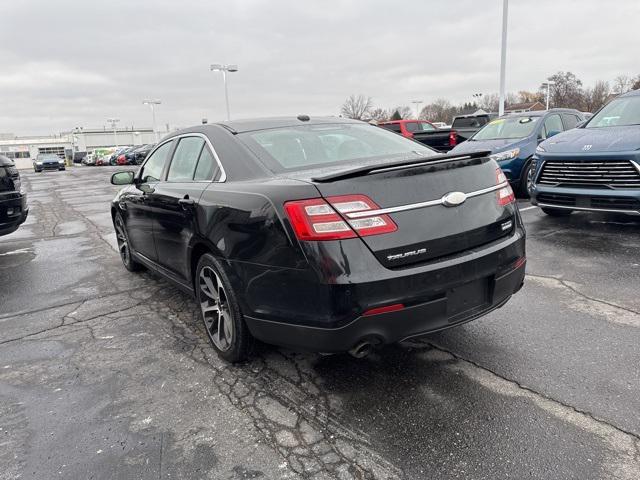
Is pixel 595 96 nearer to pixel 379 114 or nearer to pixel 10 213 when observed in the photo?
pixel 379 114

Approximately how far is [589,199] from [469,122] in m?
11.4

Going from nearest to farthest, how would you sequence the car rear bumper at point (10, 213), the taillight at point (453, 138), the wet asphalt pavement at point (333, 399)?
the wet asphalt pavement at point (333, 399)
the car rear bumper at point (10, 213)
the taillight at point (453, 138)

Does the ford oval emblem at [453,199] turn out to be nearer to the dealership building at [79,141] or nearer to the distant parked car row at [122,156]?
the distant parked car row at [122,156]

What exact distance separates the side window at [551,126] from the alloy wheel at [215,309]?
824cm

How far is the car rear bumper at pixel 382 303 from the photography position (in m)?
2.41

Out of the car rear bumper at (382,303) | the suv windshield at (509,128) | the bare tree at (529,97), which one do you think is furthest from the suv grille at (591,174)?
the bare tree at (529,97)

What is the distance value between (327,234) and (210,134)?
1.67m

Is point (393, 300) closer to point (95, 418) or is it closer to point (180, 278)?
point (95, 418)

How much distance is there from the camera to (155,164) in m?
4.69

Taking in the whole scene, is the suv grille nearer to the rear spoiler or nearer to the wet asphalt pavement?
the wet asphalt pavement

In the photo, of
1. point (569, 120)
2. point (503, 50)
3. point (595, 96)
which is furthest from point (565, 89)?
point (569, 120)

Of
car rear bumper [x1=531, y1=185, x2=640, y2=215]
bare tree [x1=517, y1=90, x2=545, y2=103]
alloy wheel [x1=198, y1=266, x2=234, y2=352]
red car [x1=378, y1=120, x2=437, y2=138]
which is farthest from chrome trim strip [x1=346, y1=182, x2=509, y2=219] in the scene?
bare tree [x1=517, y1=90, x2=545, y2=103]

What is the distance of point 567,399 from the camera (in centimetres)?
263

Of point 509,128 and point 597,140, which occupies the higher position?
point 509,128
